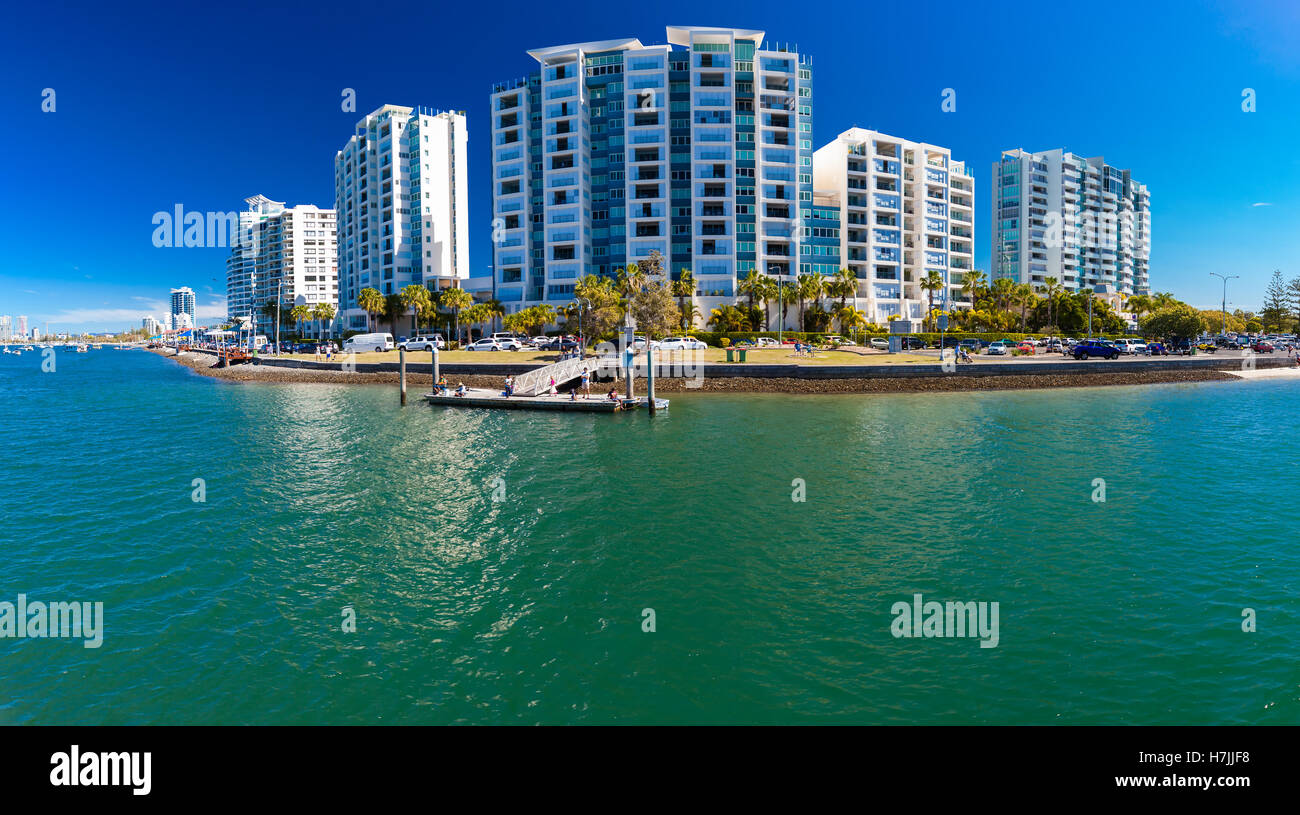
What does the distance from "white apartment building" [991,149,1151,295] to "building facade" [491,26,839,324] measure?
83462 millimetres

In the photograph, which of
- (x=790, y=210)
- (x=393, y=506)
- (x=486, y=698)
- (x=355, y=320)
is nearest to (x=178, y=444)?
(x=393, y=506)

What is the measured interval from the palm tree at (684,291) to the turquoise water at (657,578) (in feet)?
213

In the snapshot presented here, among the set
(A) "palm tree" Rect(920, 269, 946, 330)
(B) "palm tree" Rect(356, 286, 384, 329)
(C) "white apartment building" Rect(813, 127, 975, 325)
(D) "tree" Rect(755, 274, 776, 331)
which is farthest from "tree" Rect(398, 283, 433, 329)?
(A) "palm tree" Rect(920, 269, 946, 330)

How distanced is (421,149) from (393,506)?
144 metres

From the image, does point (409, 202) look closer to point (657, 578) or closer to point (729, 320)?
point (729, 320)

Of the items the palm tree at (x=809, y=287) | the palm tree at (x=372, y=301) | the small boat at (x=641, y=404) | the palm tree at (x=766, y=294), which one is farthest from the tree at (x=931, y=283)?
the palm tree at (x=372, y=301)

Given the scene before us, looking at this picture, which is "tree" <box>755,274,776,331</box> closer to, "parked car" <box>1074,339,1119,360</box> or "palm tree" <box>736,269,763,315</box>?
"palm tree" <box>736,269,763,315</box>

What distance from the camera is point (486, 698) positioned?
1298cm

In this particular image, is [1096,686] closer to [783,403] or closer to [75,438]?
[783,403]

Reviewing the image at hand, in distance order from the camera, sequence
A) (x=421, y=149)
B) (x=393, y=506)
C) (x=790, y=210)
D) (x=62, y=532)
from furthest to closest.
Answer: (x=421, y=149) → (x=790, y=210) → (x=393, y=506) → (x=62, y=532)

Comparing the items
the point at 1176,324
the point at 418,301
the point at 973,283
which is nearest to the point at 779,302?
the point at 973,283

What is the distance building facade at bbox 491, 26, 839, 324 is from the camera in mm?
112375

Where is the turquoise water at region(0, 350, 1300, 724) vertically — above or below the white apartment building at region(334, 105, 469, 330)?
below

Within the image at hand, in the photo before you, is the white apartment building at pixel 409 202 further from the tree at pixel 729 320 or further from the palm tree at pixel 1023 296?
the palm tree at pixel 1023 296
